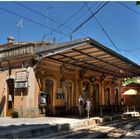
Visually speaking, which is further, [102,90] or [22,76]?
[102,90]

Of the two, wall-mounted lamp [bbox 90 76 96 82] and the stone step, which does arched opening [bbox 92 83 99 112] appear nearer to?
wall-mounted lamp [bbox 90 76 96 82]

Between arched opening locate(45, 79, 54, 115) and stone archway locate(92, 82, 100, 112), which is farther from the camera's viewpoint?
stone archway locate(92, 82, 100, 112)

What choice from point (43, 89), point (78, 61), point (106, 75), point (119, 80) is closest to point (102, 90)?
point (106, 75)

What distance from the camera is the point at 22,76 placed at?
1803 centimetres

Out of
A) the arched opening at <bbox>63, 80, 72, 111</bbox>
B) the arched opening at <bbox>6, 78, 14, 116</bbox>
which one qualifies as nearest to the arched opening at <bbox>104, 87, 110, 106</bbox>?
the arched opening at <bbox>63, 80, 72, 111</bbox>

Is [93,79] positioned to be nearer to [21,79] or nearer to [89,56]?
[89,56]

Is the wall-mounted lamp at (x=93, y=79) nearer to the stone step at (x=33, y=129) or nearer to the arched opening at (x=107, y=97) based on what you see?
the arched opening at (x=107, y=97)

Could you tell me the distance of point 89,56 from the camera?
60.2 ft

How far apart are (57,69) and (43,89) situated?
2018mm

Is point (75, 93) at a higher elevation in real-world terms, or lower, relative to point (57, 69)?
lower

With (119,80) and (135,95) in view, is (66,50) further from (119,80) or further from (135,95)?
(135,95)

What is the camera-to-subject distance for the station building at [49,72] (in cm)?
1712

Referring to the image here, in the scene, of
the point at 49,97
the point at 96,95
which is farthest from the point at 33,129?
the point at 96,95

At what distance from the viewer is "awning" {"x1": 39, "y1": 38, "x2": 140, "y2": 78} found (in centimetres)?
1574
